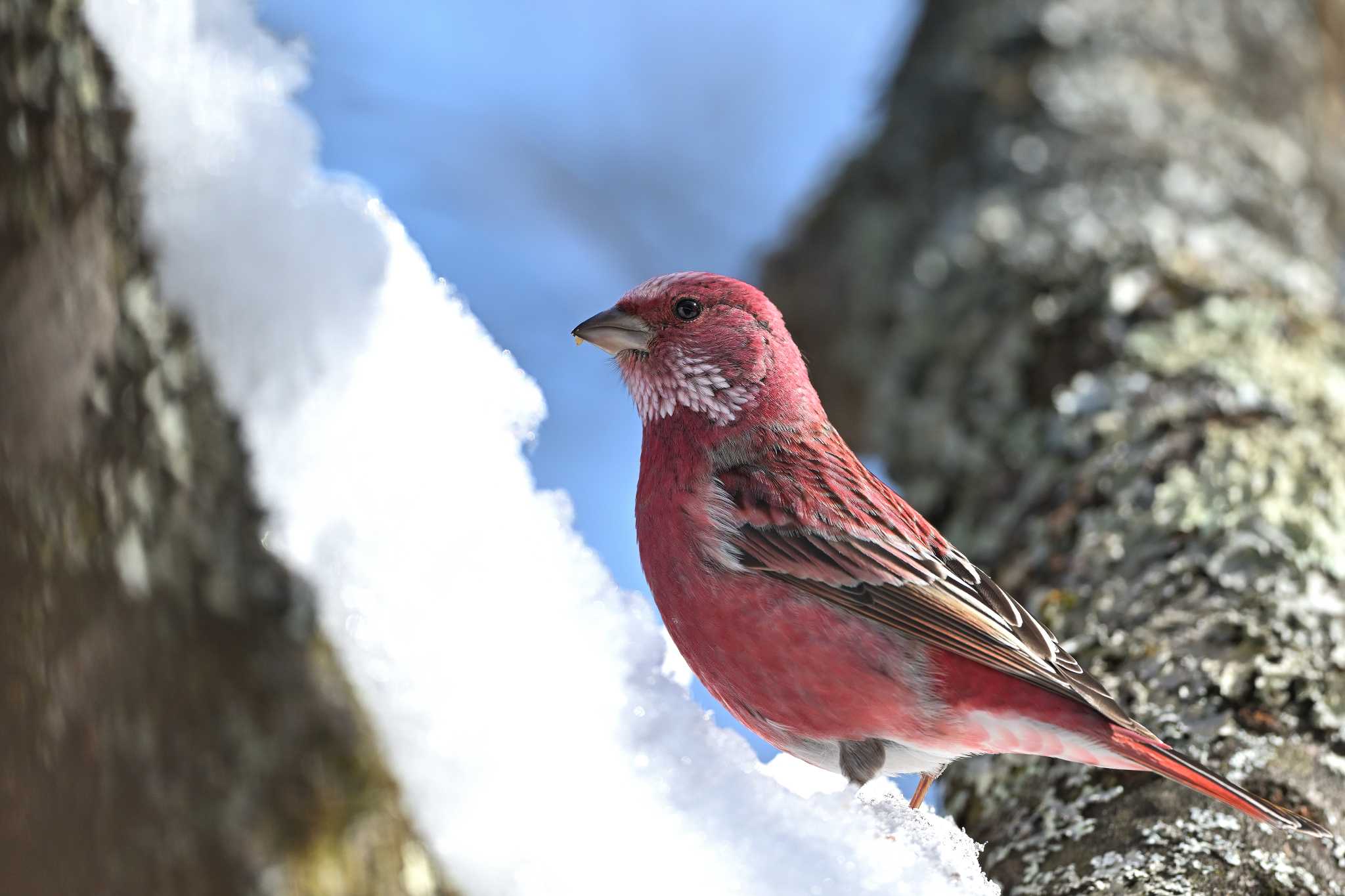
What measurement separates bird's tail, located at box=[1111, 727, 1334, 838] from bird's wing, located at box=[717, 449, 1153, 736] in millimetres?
83

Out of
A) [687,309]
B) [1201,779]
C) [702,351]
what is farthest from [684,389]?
[1201,779]

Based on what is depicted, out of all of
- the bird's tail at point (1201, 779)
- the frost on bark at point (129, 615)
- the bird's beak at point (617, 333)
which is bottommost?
the bird's tail at point (1201, 779)

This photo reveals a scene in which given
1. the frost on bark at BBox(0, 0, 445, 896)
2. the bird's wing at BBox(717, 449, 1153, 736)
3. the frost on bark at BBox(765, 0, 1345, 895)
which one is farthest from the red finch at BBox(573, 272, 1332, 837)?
the frost on bark at BBox(0, 0, 445, 896)

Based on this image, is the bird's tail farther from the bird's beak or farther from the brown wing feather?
the bird's beak

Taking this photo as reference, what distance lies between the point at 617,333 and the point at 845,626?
1.16m

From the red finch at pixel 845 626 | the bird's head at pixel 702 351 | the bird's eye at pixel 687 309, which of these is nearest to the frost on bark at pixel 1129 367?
the red finch at pixel 845 626

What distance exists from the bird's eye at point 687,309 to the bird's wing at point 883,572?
0.58 metres

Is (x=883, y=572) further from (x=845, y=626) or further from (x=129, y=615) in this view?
(x=129, y=615)

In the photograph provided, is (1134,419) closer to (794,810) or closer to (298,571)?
(794,810)

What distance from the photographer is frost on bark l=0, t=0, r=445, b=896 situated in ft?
3.62

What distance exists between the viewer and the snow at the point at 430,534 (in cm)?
141

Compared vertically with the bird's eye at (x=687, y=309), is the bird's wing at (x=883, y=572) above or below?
below

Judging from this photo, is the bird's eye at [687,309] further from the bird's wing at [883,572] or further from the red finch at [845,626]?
the bird's wing at [883,572]

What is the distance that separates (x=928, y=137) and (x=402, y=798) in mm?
5321
